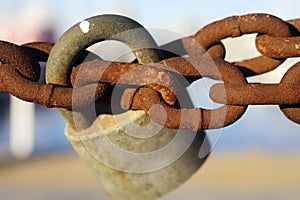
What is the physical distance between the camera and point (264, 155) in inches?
499

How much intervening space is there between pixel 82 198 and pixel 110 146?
5.89 m

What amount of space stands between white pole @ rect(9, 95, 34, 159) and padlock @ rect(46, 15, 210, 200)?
11.7m

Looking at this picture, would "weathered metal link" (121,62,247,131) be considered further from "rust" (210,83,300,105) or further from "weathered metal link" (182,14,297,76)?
"weathered metal link" (182,14,297,76)

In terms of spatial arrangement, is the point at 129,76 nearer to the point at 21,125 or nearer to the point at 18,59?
the point at 18,59

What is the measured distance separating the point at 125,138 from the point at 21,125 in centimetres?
1337

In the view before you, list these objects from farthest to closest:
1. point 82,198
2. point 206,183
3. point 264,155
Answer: point 264,155
point 206,183
point 82,198

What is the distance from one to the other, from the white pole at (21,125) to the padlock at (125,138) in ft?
38.3

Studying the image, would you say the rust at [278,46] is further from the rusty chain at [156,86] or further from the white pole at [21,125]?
the white pole at [21,125]

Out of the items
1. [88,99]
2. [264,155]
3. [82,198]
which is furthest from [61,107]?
[264,155]

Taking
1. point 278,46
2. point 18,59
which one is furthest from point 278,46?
point 18,59

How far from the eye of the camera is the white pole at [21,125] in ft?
42.8

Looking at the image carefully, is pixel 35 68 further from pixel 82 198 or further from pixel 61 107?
pixel 82 198

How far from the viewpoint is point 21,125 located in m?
14.2

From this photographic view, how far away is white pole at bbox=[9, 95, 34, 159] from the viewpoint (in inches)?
513
